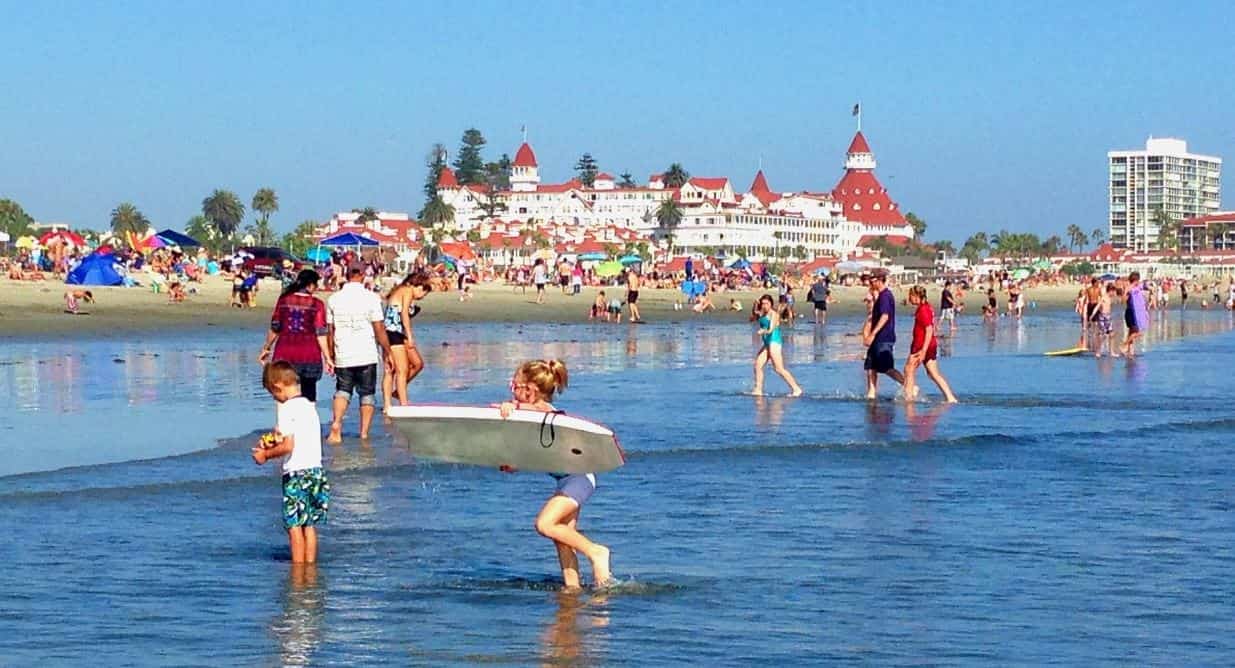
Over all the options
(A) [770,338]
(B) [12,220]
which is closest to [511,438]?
(A) [770,338]

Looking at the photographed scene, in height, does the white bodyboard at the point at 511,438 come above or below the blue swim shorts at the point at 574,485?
above

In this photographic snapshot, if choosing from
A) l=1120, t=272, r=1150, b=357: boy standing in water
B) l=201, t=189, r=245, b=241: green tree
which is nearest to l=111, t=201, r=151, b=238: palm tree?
l=201, t=189, r=245, b=241: green tree

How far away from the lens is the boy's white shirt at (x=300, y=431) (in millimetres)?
8586

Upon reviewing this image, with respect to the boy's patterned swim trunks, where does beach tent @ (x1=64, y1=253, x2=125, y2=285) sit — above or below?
above

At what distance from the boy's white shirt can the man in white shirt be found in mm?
5220

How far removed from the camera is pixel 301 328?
1305 centimetres

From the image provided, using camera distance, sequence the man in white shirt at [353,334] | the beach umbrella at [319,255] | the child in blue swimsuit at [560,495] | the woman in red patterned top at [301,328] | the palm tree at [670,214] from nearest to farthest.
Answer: the child in blue swimsuit at [560,495] → the woman in red patterned top at [301,328] → the man in white shirt at [353,334] → the beach umbrella at [319,255] → the palm tree at [670,214]

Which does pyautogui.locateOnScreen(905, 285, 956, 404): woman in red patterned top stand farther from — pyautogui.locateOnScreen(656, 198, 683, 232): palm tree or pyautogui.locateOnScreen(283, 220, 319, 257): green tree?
pyautogui.locateOnScreen(656, 198, 683, 232): palm tree

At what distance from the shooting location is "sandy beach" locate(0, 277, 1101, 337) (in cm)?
3609

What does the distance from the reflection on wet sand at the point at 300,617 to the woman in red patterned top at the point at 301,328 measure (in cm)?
426

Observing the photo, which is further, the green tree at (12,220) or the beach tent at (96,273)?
the green tree at (12,220)

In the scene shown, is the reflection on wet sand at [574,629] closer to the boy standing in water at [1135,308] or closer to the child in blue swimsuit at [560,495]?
the child in blue swimsuit at [560,495]

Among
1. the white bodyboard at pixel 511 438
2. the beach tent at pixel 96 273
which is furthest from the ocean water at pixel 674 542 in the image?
the beach tent at pixel 96 273

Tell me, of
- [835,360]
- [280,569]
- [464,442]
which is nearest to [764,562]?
[464,442]
